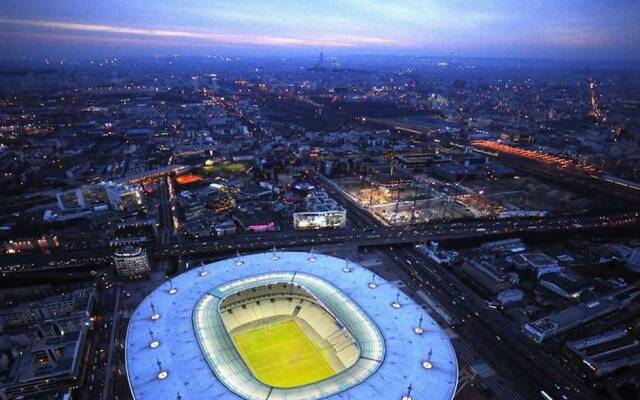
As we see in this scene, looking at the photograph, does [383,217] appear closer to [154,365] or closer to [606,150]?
[154,365]

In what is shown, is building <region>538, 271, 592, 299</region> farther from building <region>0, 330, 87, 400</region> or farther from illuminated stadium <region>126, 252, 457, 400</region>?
building <region>0, 330, 87, 400</region>

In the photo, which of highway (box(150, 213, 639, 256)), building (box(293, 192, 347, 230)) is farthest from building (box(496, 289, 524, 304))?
building (box(293, 192, 347, 230))

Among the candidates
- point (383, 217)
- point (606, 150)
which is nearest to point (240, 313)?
point (383, 217)

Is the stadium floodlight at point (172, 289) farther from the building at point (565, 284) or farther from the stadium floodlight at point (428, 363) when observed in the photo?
the building at point (565, 284)

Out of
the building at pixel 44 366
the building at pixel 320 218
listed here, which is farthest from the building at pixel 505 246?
the building at pixel 44 366

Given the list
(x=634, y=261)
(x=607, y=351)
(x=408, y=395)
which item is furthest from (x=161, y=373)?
(x=634, y=261)

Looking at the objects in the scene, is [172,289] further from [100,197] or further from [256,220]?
[100,197]
